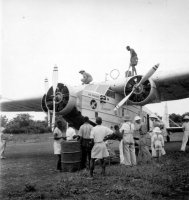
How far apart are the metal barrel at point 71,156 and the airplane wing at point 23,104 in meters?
7.99

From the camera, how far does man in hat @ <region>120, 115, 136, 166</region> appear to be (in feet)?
29.3

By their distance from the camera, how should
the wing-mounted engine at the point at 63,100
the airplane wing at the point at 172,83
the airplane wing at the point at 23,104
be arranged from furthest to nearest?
the airplane wing at the point at 23,104, the airplane wing at the point at 172,83, the wing-mounted engine at the point at 63,100

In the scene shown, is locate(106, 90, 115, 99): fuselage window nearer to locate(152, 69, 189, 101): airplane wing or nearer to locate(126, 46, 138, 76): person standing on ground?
locate(126, 46, 138, 76): person standing on ground

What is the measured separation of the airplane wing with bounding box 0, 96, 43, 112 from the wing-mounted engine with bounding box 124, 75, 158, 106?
230 inches

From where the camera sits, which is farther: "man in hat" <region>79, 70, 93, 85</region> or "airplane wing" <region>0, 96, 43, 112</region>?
"airplane wing" <region>0, 96, 43, 112</region>

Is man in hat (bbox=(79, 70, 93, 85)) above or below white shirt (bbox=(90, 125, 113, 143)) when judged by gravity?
above

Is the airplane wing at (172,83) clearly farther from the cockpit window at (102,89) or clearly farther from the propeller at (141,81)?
the cockpit window at (102,89)

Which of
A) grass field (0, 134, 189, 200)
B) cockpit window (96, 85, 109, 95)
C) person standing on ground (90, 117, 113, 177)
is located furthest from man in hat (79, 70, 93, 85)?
grass field (0, 134, 189, 200)

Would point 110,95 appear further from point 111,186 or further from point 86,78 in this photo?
point 111,186

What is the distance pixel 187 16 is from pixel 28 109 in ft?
45.3

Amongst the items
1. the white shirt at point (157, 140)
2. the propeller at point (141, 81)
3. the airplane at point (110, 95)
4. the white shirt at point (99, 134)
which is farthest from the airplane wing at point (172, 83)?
the white shirt at point (99, 134)

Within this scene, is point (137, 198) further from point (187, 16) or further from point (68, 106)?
point (68, 106)

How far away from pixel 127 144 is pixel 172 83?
496 centimetres

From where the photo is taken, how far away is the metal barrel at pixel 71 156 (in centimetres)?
829
